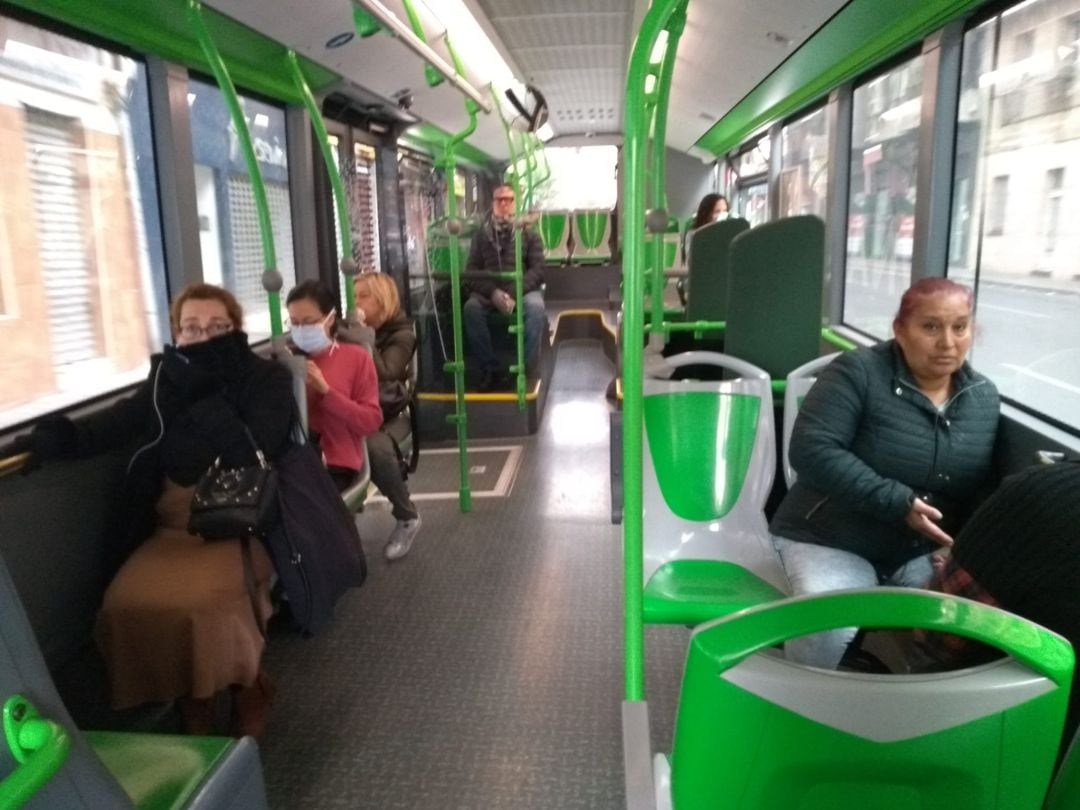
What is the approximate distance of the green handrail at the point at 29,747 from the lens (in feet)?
2.77

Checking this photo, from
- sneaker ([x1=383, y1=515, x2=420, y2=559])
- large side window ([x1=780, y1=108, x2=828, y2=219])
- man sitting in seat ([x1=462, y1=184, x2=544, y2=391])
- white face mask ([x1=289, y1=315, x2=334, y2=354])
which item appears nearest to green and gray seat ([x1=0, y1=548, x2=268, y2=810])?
white face mask ([x1=289, y1=315, x2=334, y2=354])

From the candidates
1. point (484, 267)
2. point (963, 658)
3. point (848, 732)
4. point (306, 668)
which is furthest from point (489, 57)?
point (848, 732)

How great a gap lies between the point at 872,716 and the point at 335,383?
2704 millimetres

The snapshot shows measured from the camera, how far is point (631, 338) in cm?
171

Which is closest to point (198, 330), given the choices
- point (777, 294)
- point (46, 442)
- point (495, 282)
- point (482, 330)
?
point (46, 442)

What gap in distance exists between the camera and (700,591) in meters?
2.29

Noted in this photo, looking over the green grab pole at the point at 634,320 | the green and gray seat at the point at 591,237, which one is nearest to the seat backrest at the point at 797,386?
the green grab pole at the point at 634,320

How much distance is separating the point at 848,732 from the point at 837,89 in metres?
4.73

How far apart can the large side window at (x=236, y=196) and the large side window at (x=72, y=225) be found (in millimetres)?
366

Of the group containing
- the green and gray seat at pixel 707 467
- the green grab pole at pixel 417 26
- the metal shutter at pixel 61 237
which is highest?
the green grab pole at pixel 417 26

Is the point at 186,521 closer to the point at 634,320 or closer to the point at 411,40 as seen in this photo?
the point at 634,320

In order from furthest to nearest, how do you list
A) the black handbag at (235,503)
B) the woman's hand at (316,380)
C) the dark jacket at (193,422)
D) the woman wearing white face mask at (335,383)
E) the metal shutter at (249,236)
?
the metal shutter at (249,236)
the woman wearing white face mask at (335,383)
the woman's hand at (316,380)
the dark jacket at (193,422)
the black handbag at (235,503)

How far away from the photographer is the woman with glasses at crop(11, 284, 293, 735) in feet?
7.11

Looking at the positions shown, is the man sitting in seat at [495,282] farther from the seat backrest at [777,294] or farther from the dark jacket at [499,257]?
the seat backrest at [777,294]
